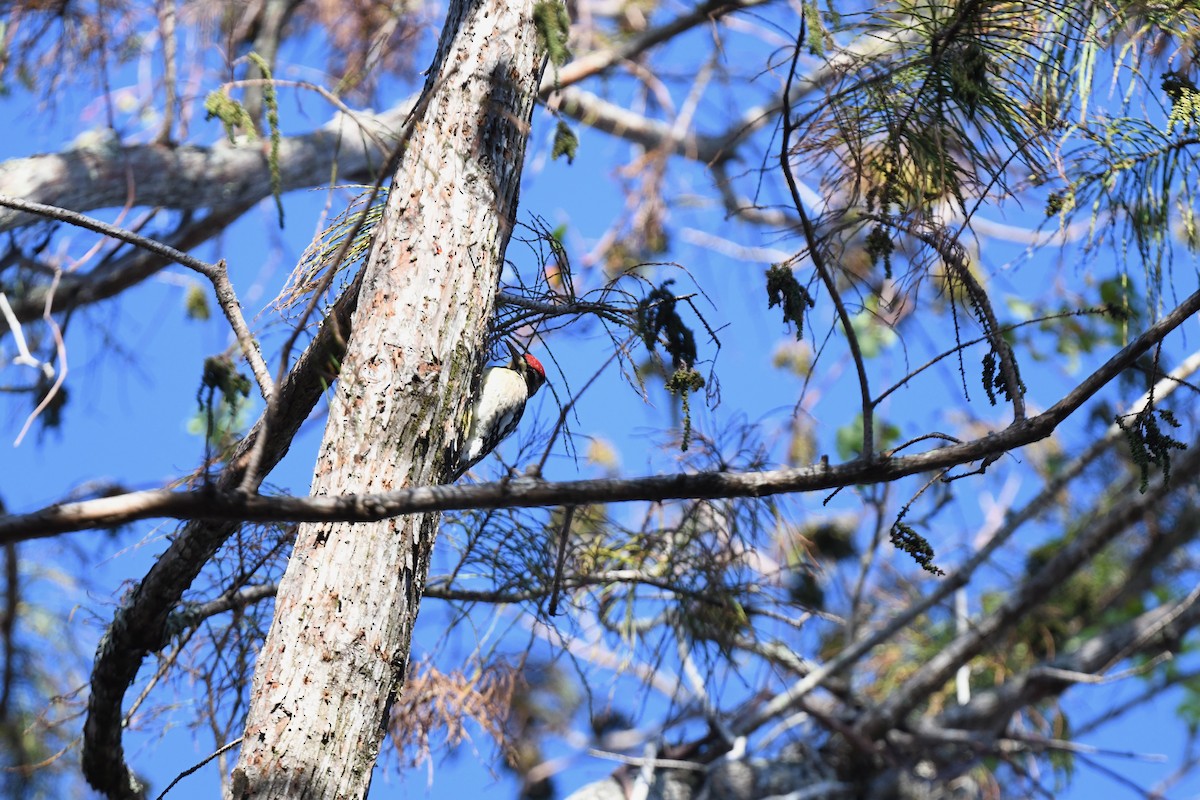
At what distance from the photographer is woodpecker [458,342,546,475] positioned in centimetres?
293

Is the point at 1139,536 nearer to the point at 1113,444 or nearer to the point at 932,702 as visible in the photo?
the point at 1113,444

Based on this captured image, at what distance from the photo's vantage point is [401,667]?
6.52 feet

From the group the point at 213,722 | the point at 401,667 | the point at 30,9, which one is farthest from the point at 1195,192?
the point at 30,9

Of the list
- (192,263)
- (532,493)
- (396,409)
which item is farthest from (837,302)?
(192,263)

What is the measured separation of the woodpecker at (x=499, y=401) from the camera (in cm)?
293

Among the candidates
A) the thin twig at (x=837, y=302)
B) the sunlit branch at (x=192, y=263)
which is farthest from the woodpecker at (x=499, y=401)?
the thin twig at (x=837, y=302)

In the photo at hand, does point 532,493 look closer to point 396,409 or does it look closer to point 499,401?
point 396,409

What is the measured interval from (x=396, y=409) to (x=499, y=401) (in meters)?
0.95

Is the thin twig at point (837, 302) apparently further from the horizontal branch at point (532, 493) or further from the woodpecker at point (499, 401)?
the woodpecker at point (499, 401)

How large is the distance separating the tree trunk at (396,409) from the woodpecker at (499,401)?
73 cm

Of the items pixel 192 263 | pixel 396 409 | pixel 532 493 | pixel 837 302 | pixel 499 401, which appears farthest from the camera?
pixel 499 401

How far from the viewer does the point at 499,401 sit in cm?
296

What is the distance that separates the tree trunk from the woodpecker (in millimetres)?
728

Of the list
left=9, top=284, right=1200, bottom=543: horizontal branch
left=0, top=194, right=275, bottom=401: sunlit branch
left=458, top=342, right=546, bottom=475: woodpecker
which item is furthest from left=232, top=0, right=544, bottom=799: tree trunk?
left=458, top=342, right=546, bottom=475: woodpecker
